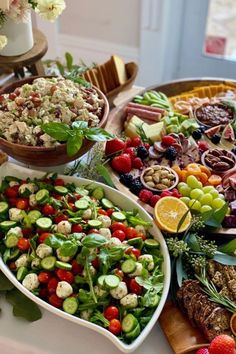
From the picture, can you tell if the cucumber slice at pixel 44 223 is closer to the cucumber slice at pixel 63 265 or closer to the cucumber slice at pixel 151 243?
the cucumber slice at pixel 63 265

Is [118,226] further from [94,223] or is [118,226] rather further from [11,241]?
[11,241]

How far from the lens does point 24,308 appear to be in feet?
3.99

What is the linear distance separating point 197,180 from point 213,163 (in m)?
0.12

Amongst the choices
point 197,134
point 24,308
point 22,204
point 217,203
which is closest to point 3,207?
point 22,204

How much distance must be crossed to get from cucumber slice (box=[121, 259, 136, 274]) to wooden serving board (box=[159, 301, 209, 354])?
15 cm

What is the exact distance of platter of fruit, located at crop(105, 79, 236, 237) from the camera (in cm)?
143

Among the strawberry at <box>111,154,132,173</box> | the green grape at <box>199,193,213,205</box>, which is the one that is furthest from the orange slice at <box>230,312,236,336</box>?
the strawberry at <box>111,154,132,173</box>

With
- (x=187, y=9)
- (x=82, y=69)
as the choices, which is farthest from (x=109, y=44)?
(x=82, y=69)

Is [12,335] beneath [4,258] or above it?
beneath

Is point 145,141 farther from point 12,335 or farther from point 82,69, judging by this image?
point 12,335

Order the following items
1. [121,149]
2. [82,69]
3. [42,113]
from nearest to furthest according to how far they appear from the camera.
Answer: [42,113]
[121,149]
[82,69]

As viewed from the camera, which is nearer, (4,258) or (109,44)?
(4,258)

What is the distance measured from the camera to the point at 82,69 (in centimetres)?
183

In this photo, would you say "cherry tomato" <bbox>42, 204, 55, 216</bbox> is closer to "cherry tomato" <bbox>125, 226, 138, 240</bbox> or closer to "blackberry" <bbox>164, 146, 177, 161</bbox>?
"cherry tomato" <bbox>125, 226, 138, 240</bbox>
